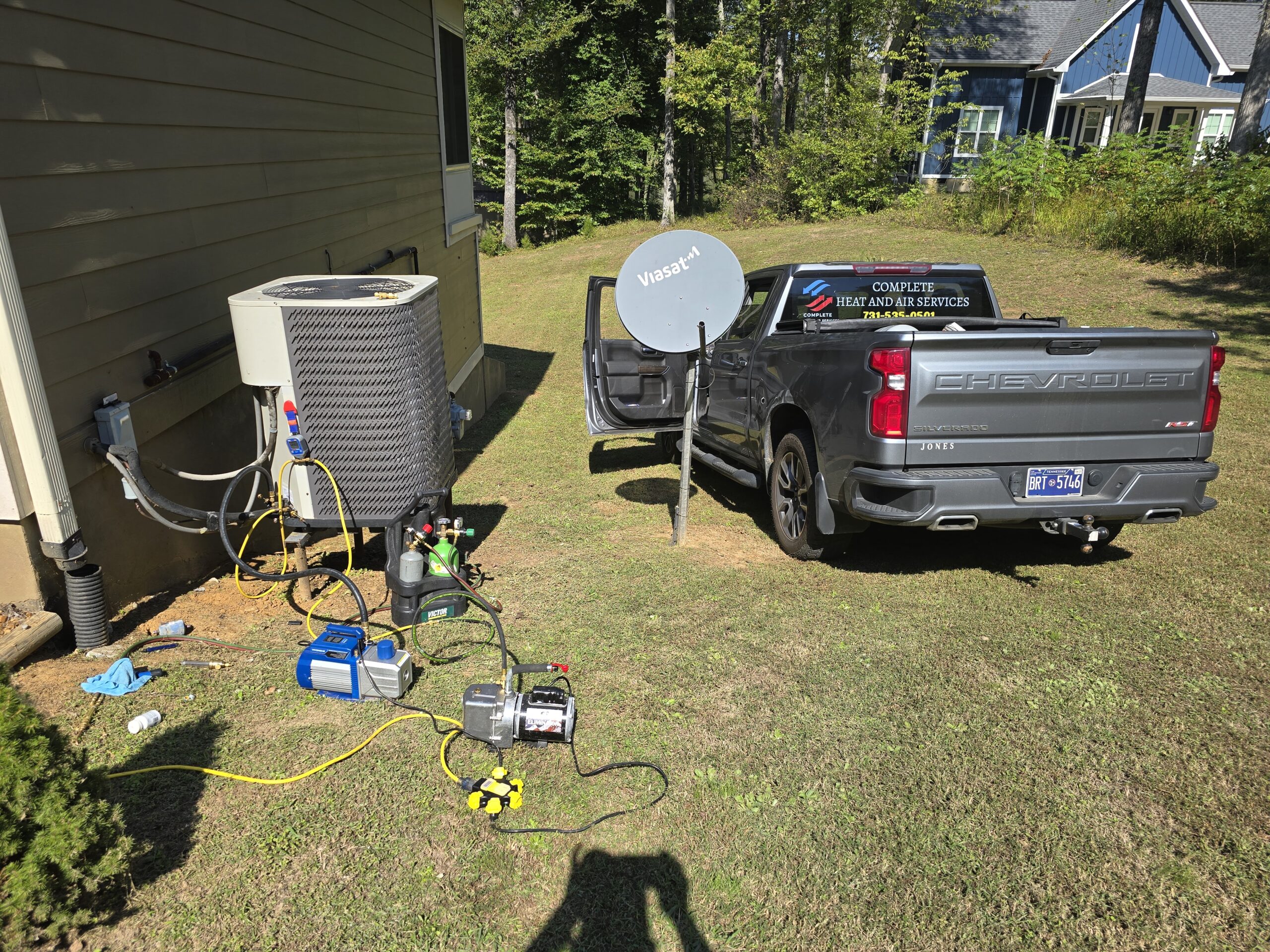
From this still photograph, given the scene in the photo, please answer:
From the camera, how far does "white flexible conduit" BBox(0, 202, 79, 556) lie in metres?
3.48

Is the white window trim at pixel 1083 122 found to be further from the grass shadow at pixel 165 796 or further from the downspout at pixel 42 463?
the grass shadow at pixel 165 796

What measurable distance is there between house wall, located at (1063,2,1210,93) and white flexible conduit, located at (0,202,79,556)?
30.1 meters

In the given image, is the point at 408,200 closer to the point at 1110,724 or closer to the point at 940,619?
the point at 940,619

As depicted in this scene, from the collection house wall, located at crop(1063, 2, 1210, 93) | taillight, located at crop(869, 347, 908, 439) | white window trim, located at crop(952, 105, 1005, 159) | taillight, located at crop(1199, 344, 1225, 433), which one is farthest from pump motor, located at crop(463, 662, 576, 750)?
house wall, located at crop(1063, 2, 1210, 93)

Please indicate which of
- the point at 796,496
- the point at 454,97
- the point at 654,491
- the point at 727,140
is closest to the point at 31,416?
the point at 796,496

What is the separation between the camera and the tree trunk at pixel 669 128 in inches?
1110

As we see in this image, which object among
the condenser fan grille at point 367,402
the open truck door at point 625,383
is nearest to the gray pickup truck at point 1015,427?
the condenser fan grille at point 367,402

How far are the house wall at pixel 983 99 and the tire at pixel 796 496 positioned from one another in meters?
25.7

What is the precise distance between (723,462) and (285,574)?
12.3 ft

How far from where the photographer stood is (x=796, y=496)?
570cm

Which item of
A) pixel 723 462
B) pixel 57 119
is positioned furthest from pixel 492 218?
pixel 57 119

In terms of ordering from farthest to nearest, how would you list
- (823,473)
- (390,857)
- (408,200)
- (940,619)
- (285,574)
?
1. (408,200)
2. (823,473)
3. (940,619)
4. (285,574)
5. (390,857)

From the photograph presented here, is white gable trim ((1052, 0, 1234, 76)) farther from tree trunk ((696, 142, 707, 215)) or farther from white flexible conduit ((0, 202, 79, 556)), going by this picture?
white flexible conduit ((0, 202, 79, 556))

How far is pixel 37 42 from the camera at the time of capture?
12.2ft
